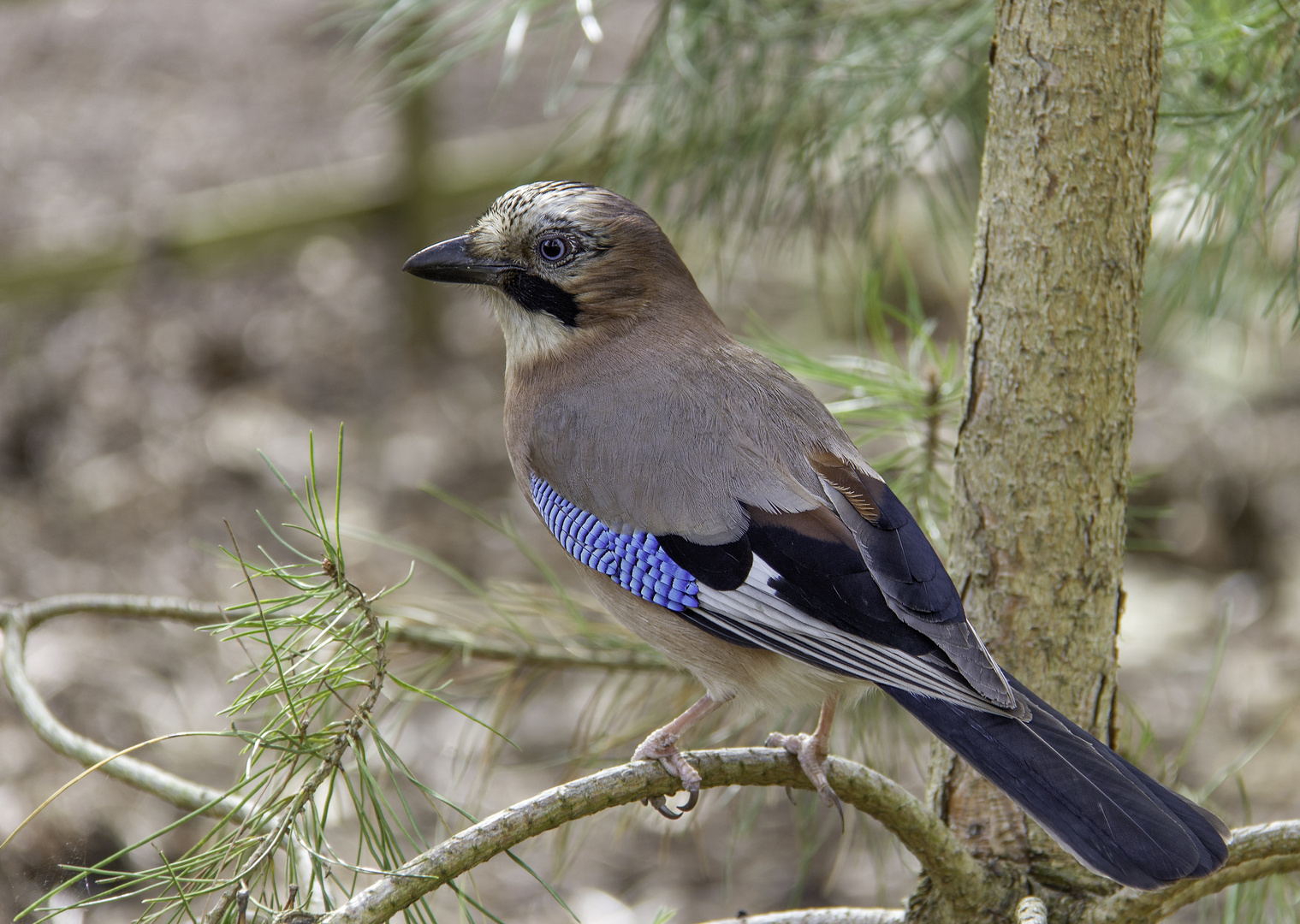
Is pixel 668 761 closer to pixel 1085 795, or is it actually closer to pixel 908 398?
pixel 1085 795

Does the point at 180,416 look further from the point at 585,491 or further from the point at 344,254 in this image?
the point at 585,491

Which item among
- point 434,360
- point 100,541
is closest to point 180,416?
point 100,541

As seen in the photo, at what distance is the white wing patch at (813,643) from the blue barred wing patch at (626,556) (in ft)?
0.11

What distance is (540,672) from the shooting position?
2.19 meters

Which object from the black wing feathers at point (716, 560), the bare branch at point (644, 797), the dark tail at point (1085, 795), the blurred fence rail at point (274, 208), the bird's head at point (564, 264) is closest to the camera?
the bare branch at point (644, 797)

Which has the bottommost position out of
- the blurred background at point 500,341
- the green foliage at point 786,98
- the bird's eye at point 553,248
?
the blurred background at point 500,341

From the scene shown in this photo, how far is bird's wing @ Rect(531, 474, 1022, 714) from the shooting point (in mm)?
1636

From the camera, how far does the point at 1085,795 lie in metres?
1.47

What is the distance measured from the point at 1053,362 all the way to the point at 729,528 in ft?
1.67

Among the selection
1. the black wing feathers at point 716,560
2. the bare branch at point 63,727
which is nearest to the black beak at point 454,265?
the black wing feathers at point 716,560

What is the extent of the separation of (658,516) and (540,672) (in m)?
0.50

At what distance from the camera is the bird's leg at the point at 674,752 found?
1.50m

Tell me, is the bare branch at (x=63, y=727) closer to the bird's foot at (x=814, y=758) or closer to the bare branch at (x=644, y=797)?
the bare branch at (x=644, y=797)

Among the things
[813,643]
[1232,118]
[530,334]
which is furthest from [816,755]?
[1232,118]
